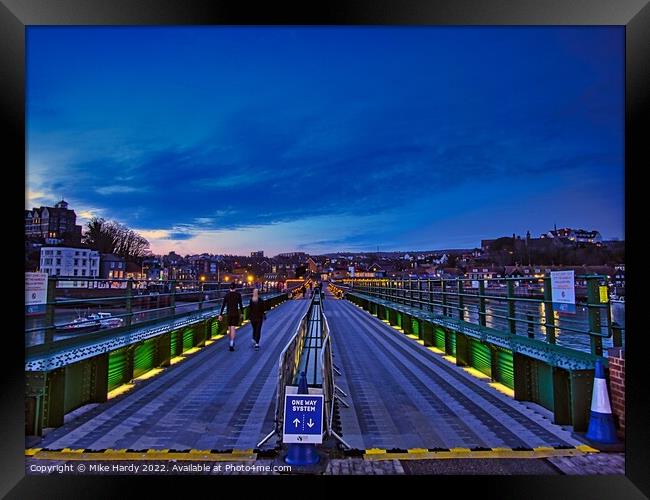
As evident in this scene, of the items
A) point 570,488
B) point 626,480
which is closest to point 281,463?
Answer: point 570,488

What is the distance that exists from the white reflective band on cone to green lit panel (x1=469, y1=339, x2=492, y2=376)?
2.82 metres

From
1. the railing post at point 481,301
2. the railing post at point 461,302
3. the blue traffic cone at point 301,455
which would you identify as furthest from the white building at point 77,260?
the blue traffic cone at point 301,455

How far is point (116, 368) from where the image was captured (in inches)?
261

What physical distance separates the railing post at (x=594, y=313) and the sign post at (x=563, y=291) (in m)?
0.19

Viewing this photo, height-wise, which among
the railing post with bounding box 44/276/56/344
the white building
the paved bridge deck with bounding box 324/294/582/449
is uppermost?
the white building

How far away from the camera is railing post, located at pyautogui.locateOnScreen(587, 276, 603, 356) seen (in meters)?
5.14

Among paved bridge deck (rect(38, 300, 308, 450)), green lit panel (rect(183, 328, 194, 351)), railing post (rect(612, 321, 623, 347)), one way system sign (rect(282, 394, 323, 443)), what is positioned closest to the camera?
one way system sign (rect(282, 394, 323, 443))

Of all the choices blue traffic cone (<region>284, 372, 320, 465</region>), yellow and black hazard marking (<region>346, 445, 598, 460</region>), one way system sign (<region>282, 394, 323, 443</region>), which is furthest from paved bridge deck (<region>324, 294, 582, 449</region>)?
→ one way system sign (<region>282, 394, 323, 443</region>)

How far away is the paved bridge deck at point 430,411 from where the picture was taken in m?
4.73

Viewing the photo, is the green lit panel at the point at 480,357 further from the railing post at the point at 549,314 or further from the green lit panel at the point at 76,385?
the green lit panel at the point at 76,385

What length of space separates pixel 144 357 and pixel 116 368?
1.13m

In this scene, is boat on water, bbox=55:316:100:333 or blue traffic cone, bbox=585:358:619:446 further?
boat on water, bbox=55:316:100:333

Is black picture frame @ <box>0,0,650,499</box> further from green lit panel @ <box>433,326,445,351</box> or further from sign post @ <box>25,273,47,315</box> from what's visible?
green lit panel @ <box>433,326,445,351</box>
